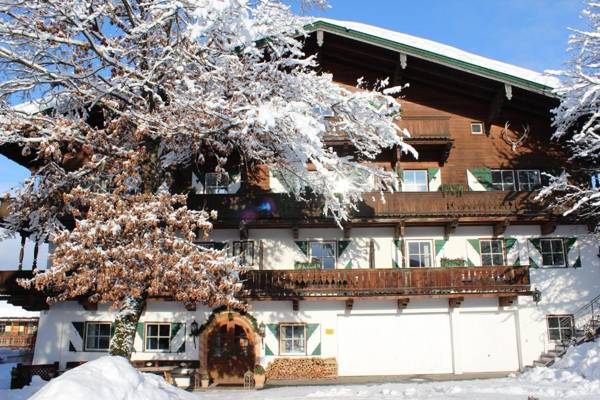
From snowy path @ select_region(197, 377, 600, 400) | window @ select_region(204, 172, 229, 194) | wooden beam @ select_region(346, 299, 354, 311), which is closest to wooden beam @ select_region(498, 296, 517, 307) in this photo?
snowy path @ select_region(197, 377, 600, 400)

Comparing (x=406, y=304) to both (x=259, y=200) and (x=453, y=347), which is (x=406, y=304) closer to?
(x=453, y=347)

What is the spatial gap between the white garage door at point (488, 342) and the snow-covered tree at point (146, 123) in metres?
9.89

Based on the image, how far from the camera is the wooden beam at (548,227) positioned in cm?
2188

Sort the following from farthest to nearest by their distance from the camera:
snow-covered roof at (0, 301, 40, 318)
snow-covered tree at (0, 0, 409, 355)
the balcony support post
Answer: snow-covered roof at (0, 301, 40, 318), the balcony support post, snow-covered tree at (0, 0, 409, 355)

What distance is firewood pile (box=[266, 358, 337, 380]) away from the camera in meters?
20.7

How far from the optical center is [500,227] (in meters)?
21.9

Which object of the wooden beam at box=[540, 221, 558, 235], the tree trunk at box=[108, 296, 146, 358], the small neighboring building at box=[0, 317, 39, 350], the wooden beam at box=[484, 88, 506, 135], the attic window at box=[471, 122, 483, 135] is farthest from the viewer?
the small neighboring building at box=[0, 317, 39, 350]

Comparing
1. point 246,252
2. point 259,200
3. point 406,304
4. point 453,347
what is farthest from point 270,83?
point 453,347

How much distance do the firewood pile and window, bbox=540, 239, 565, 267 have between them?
9013mm

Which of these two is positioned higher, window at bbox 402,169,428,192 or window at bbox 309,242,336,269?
window at bbox 402,169,428,192

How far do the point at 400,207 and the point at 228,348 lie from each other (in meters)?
8.13

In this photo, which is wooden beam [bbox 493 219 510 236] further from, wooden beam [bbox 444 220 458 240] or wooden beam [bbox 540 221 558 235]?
wooden beam [bbox 444 220 458 240]

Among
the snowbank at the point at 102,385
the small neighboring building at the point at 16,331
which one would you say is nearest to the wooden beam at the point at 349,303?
the snowbank at the point at 102,385

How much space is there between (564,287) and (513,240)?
2485 millimetres
